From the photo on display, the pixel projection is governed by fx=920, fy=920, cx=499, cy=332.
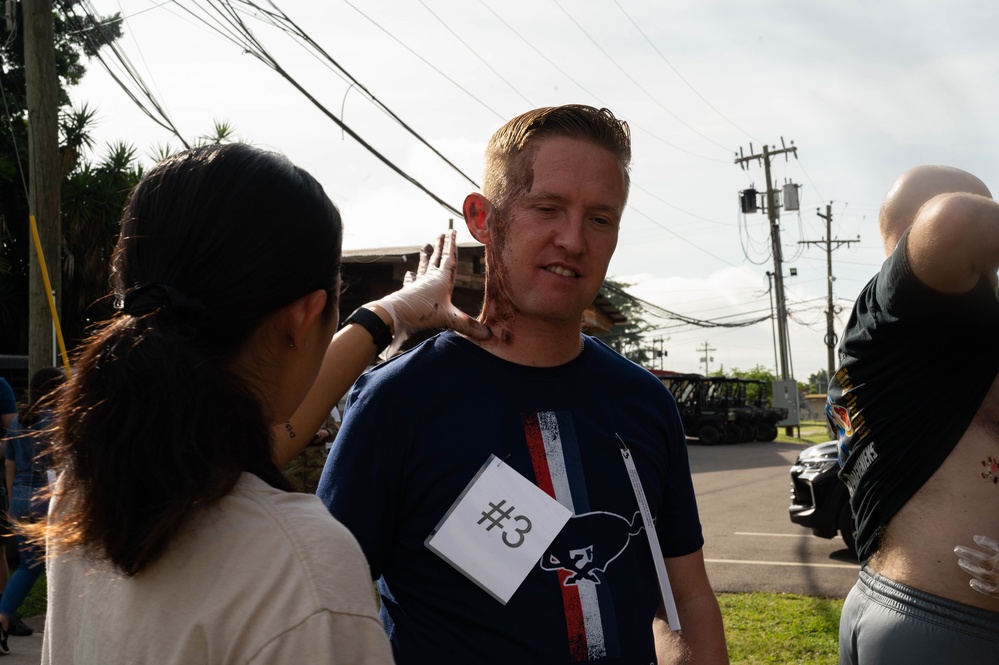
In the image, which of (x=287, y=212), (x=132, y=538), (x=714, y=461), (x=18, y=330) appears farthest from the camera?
(x=714, y=461)

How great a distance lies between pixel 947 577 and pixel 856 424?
44 cm

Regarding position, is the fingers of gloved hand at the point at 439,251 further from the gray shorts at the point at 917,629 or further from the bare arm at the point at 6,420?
the bare arm at the point at 6,420

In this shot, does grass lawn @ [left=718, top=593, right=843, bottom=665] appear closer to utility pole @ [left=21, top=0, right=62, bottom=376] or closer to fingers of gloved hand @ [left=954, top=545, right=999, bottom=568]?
fingers of gloved hand @ [left=954, top=545, right=999, bottom=568]

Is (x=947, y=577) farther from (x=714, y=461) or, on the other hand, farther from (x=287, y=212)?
(x=714, y=461)

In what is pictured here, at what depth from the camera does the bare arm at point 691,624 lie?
1.97 meters

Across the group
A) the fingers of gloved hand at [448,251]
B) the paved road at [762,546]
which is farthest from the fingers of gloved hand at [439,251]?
the paved road at [762,546]

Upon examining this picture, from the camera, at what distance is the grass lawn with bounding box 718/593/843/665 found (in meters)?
5.81

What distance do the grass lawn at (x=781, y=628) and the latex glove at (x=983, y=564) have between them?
4.04 metres

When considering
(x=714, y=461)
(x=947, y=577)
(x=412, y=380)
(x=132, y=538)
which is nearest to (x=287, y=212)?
(x=132, y=538)

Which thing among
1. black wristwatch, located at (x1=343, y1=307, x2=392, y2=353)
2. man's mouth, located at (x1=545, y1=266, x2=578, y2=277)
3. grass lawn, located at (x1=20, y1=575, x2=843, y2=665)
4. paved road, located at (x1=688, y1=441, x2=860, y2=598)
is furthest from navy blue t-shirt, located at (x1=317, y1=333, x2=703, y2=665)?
paved road, located at (x1=688, y1=441, x2=860, y2=598)

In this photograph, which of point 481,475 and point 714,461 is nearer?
point 481,475

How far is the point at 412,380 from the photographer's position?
1.85 metres

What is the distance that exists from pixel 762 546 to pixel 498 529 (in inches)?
358

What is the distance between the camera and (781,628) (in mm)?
6441
